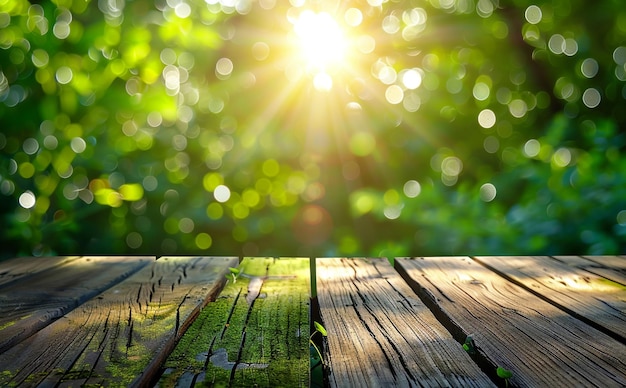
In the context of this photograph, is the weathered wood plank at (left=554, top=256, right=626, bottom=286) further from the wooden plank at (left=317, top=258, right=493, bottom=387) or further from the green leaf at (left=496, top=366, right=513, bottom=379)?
the green leaf at (left=496, top=366, right=513, bottom=379)

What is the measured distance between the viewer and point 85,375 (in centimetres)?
83

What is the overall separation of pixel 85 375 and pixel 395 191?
350cm

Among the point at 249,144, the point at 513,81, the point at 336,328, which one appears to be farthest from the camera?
the point at 513,81

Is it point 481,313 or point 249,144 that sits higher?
point 249,144

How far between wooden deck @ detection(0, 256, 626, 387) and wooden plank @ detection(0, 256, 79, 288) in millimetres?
13

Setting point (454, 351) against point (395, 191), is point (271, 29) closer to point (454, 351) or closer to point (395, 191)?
point (395, 191)

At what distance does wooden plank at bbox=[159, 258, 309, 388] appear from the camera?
2.68ft

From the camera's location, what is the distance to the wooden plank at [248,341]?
0.82 meters

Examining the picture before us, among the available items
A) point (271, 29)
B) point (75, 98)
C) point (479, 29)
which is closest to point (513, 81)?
point (479, 29)

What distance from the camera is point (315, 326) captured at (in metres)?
1.07

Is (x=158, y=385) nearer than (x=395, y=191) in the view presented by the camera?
Yes

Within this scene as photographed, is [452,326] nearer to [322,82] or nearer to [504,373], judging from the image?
[504,373]

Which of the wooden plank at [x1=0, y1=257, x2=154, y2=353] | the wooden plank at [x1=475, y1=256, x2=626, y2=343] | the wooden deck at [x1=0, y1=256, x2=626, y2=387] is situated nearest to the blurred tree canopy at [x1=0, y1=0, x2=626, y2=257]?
the wooden plank at [x1=0, y1=257, x2=154, y2=353]

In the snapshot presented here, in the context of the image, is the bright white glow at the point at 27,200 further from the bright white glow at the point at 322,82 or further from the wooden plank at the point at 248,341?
the bright white glow at the point at 322,82
